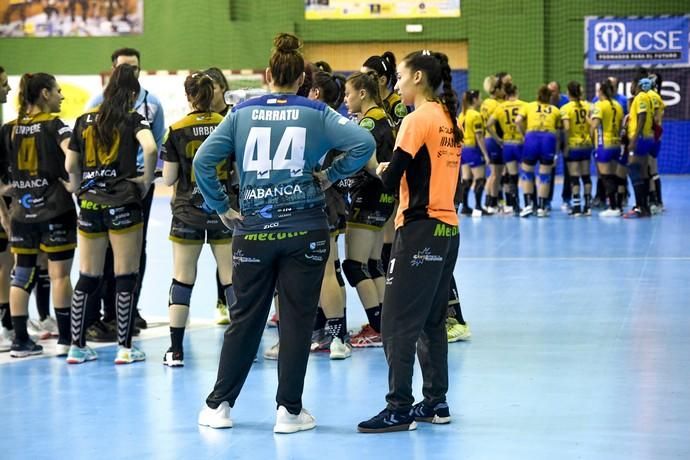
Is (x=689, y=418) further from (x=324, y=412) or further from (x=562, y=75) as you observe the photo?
(x=562, y=75)

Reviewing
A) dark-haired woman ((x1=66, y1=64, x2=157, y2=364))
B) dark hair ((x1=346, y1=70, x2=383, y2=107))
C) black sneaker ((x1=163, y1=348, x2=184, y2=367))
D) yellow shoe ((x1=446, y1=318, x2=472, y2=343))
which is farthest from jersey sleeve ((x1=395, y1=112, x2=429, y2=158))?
yellow shoe ((x1=446, y1=318, x2=472, y2=343))

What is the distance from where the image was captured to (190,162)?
6.42 meters

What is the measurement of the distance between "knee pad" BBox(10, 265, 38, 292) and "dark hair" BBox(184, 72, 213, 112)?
1.58m

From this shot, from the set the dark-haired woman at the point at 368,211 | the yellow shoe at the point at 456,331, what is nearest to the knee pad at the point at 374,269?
the dark-haired woman at the point at 368,211

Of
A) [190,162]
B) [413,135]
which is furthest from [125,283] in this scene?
[413,135]

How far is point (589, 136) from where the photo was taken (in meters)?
15.4

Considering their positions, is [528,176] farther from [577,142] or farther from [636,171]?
[636,171]

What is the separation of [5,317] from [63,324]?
731mm

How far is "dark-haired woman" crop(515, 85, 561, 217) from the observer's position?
15070 millimetres

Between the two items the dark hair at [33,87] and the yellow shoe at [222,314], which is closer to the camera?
the dark hair at [33,87]

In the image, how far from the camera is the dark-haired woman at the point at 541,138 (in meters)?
15.1

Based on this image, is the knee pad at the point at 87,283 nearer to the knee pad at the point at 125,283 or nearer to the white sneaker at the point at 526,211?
the knee pad at the point at 125,283

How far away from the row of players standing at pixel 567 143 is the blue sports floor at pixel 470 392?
17.3 feet

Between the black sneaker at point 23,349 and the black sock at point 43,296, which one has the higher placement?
the black sock at point 43,296
